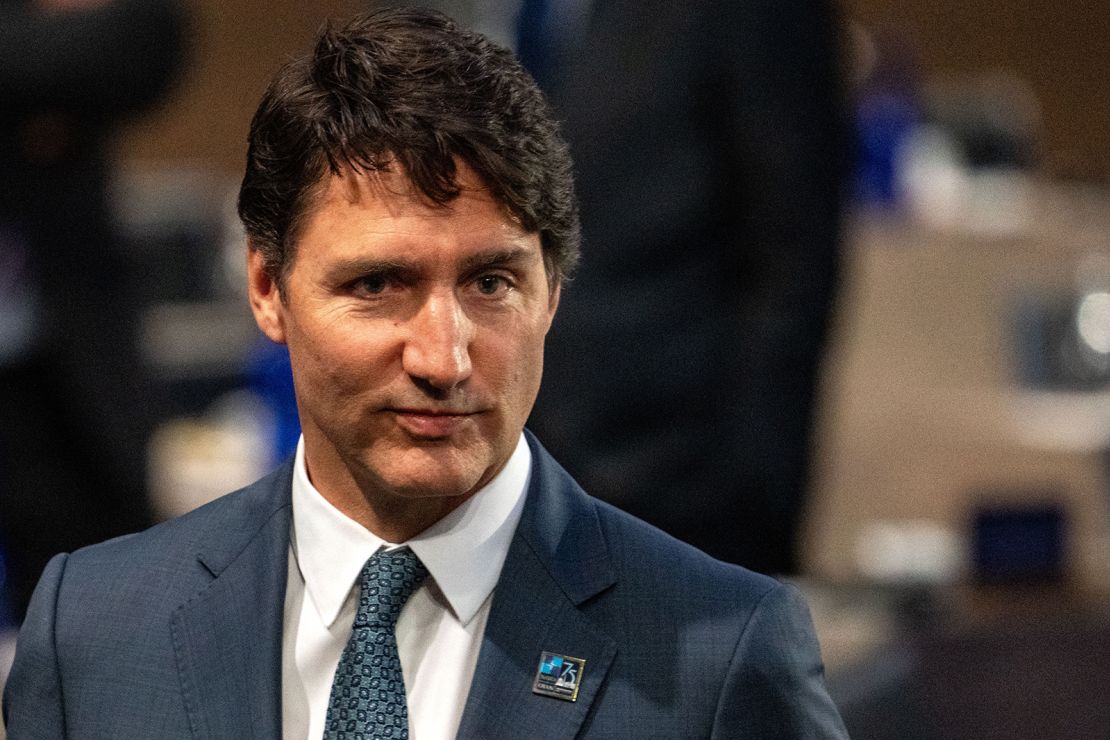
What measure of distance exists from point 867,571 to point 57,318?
4.31 ft

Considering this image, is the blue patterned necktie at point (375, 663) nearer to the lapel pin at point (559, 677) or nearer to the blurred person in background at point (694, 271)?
the lapel pin at point (559, 677)

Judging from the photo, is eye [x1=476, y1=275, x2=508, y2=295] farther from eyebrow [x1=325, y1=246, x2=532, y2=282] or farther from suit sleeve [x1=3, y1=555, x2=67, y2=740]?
suit sleeve [x1=3, y1=555, x2=67, y2=740]

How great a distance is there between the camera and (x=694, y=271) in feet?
7.84

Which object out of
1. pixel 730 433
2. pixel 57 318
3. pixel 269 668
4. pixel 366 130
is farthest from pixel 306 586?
pixel 57 318

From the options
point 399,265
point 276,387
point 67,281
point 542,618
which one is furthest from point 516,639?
point 276,387

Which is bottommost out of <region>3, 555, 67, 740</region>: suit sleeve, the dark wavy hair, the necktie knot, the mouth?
<region>3, 555, 67, 740</region>: suit sleeve

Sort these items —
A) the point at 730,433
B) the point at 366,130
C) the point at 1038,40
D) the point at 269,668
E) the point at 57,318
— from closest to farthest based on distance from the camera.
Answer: the point at 366,130 → the point at 269,668 → the point at 730,433 → the point at 57,318 → the point at 1038,40

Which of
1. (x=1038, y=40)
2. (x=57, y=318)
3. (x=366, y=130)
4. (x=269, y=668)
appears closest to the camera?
(x=366, y=130)

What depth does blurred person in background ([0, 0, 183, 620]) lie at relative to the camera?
2.75 metres

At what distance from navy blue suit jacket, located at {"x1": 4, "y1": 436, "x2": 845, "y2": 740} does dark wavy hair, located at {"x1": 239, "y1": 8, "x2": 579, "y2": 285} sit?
207 mm

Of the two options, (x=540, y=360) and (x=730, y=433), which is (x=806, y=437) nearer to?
(x=730, y=433)

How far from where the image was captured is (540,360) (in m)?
1.16

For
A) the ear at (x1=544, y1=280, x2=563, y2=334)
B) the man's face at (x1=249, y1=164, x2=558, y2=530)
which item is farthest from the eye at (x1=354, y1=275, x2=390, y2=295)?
the ear at (x1=544, y1=280, x2=563, y2=334)

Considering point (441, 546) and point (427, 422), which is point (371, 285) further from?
point (441, 546)
